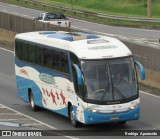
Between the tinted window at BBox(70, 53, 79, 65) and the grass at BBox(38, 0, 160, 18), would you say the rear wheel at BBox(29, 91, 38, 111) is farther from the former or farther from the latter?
the grass at BBox(38, 0, 160, 18)

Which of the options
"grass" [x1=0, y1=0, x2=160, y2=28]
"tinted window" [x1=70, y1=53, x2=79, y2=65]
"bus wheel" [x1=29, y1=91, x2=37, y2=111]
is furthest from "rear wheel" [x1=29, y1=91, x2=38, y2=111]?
"grass" [x1=0, y1=0, x2=160, y2=28]

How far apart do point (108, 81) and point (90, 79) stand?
0.53 m

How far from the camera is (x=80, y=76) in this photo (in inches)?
837

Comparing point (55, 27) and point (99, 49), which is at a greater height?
point (99, 49)

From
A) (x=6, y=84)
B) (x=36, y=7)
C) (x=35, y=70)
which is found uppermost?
(x=35, y=70)

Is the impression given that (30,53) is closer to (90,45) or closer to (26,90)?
(26,90)

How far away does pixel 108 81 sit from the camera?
2130 cm

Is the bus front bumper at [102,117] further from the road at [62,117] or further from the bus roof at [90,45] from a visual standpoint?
the bus roof at [90,45]

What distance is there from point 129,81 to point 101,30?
3496 cm

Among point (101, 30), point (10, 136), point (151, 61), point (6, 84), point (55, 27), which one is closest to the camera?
point (10, 136)

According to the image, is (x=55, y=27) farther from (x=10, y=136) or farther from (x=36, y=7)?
(x=36, y=7)

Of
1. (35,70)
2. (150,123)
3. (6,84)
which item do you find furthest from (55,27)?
(150,123)

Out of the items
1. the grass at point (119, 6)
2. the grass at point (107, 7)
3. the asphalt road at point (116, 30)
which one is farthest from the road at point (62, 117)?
the grass at point (119, 6)

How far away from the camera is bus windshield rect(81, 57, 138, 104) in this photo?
836 inches
